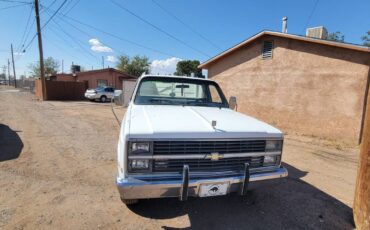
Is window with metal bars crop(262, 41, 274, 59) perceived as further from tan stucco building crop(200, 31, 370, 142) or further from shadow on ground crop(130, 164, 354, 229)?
shadow on ground crop(130, 164, 354, 229)

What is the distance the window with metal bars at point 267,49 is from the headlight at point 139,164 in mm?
10162

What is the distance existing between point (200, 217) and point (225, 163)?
924mm

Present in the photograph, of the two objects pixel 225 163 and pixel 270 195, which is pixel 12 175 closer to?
pixel 225 163

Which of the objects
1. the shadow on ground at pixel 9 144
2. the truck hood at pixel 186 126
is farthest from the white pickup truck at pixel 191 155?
the shadow on ground at pixel 9 144

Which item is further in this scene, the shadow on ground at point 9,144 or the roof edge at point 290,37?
the roof edge at point 290,37

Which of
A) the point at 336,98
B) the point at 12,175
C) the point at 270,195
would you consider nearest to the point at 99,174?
the point at 12,175

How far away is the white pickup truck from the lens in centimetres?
263

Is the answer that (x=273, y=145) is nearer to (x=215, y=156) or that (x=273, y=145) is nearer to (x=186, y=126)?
(x=215, y=156)

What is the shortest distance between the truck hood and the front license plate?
21.9 inches

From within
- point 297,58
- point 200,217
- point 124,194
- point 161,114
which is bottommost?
point 200,217

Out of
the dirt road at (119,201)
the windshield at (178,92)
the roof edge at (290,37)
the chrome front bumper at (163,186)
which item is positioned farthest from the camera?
the roof edge at (290,37)

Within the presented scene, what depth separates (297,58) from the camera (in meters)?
10.1

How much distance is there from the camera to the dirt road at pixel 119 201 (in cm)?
317

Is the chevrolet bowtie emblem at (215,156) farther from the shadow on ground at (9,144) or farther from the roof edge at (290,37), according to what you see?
the roof edge at (290,37)
